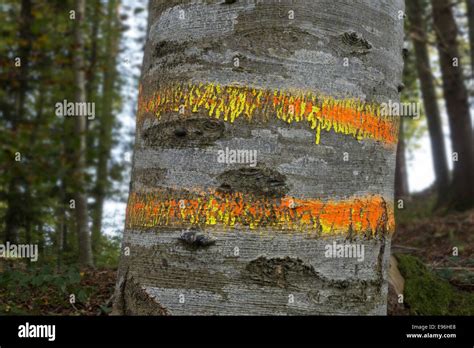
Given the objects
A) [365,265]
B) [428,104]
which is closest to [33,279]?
[365,265]

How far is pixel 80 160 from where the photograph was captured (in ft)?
25.9

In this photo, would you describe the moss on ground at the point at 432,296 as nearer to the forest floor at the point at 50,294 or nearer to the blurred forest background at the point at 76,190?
the blurred forest background at the point at 76,190

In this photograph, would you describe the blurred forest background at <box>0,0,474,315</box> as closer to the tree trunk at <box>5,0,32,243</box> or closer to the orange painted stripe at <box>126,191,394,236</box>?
the tree trunk at <box>5,0,32,243</box>

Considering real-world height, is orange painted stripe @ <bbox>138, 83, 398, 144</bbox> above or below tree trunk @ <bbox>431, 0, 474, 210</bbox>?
below

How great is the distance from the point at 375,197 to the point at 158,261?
31.3 inches

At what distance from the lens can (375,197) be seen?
1.79 meters

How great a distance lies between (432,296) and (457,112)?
765 cm

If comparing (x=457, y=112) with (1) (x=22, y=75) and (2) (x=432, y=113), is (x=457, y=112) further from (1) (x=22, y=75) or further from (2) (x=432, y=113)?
(1) (x=22, y=75)

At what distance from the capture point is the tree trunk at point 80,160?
673 cm

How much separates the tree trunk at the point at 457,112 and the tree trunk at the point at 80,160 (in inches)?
277

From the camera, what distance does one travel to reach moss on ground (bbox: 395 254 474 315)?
3.62 meters

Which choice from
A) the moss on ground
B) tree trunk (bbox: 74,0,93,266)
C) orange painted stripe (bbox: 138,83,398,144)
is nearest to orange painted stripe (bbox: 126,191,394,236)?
orange painted stripe (bbox: 138,83,398,144)

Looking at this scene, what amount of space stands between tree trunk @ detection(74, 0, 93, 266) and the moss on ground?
416 centimetres

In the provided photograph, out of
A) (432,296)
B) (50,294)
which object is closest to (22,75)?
(50,294)
